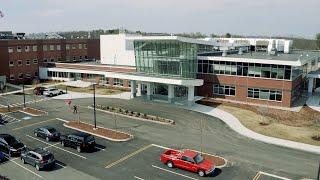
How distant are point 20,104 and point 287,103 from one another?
45143 mm

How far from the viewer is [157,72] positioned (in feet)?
199

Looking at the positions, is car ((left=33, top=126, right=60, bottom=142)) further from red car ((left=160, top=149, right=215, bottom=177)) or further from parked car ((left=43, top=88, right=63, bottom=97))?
parked car ((left=43, top=88, right=63, bottom=97))

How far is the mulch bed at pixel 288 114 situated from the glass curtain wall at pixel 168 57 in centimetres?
688

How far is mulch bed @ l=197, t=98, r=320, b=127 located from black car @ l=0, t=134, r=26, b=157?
3160cm

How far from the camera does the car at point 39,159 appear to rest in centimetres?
3150

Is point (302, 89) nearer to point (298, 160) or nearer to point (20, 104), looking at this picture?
point (298, 160)

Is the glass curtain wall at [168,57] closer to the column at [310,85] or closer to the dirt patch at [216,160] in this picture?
the column at [310,85]

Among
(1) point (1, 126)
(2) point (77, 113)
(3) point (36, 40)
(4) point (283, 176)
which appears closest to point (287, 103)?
(4) point (283, 176)

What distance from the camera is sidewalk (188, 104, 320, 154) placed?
37438mm

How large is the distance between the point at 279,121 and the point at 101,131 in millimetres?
24486

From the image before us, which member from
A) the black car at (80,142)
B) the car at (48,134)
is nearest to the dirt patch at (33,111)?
the car at (48,134)

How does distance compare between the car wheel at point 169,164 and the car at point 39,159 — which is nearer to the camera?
the car at point 39,159

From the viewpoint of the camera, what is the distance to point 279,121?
4750 cm

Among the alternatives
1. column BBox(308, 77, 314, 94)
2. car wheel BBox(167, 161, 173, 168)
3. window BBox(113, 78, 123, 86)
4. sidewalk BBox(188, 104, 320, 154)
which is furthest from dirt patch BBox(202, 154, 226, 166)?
window BBox(113, 78, 123, 86)
